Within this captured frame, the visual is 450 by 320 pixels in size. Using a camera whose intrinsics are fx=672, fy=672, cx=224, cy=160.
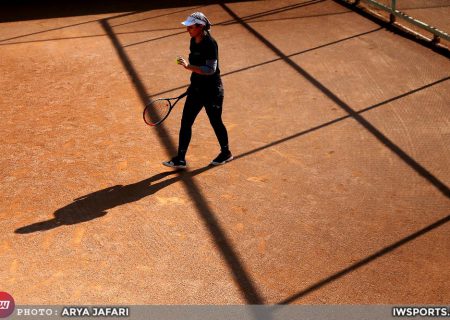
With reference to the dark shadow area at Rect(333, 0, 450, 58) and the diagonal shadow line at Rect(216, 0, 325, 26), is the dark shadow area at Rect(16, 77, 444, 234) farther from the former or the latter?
the diagonal shadow line at Rect(216, 0, 325, 26)

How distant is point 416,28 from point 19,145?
22.2 ft

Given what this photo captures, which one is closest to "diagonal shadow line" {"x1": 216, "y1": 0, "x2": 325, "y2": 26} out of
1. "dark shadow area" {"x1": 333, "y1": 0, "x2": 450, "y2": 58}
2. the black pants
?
"dark shadow area" {"x1": 333, "y1": 0, "x2": 450, "y2": 58}

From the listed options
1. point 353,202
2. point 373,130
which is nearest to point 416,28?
point 373,130

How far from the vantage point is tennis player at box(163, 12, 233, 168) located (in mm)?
6359

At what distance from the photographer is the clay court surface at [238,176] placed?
206 inches

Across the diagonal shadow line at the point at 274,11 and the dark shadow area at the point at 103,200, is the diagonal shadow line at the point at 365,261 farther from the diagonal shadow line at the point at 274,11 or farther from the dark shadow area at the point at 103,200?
the diagonal shadow line at the point at 274,11

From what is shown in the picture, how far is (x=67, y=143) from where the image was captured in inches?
296

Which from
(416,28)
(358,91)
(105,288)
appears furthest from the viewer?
(416,28)

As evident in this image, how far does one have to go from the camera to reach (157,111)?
7.41 meters

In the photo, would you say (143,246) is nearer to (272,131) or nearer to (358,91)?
(272,131)

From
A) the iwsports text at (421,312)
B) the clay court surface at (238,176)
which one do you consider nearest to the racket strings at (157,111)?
the clay court surface at (238,176)

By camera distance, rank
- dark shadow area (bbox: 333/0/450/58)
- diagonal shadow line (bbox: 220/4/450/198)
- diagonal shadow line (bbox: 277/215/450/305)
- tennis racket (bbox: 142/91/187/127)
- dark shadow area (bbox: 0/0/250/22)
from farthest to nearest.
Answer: dark shadow area (bbox: 0/0/250/22) → dark shadow area (bbox: 333/0/450/58) → tennis racket (bbox: 142/91/187/127) → diagonal shadow line (bbox: 220/4/450/198) → diagonal shadow line (bbox: 277/215/450/305)

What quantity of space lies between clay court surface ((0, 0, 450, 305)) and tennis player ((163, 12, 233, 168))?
0.22m

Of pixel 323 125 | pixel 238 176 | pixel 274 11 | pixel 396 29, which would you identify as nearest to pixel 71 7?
pixel 274 11
